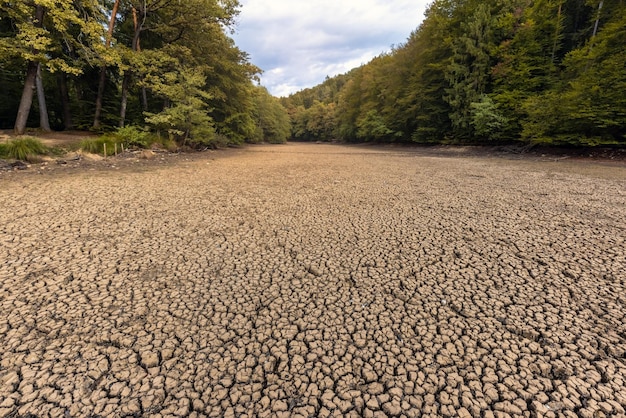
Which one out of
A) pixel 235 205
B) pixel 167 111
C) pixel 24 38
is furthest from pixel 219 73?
pixel 235 205

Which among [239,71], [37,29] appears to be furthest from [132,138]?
[239,71]

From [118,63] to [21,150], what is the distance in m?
5.75

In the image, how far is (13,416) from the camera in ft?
3.43

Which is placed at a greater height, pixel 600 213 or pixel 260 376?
pixel 600 213

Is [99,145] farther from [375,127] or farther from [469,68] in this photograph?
[375,127]

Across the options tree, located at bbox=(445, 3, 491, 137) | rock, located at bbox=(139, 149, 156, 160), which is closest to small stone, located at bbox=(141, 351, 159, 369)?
→ rock, located at bbox=(139, 149, 156, 160)

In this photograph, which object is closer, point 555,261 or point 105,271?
point 105,271

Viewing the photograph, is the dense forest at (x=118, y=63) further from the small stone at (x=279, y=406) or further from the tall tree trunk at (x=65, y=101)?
the small stone at (x=279, y=406)

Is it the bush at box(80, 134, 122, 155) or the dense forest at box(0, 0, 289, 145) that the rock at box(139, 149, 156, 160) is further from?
the dense forest at box(0, 0, 289, 145)

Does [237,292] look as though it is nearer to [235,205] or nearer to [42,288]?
[42,288]

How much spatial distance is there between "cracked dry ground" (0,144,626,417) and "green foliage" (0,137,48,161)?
460 centimetres

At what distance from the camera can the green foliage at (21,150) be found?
6.71 m

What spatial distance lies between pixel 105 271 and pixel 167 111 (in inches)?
464

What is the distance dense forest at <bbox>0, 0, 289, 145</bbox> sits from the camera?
9.58 metres
